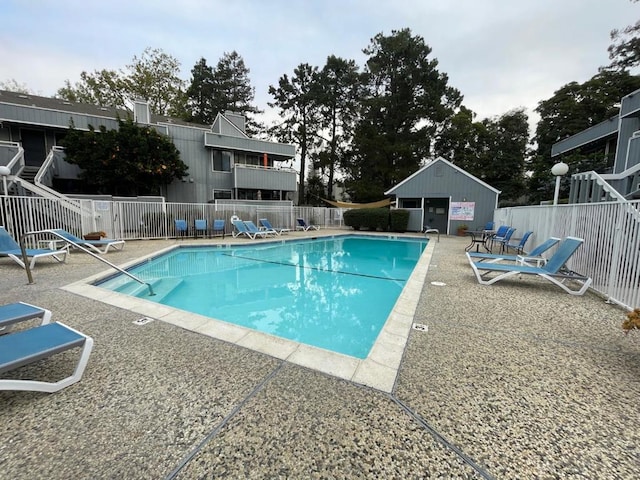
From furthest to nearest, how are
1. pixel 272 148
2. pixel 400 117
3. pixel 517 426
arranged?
pixel 400 117, pixel 272 148, pixel 517 426

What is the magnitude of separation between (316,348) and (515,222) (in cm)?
1124

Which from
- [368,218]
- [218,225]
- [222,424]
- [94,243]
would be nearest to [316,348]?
[222,424]

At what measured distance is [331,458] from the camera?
58.9 inches

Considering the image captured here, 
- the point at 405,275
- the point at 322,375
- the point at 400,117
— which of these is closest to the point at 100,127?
the point at 405,275

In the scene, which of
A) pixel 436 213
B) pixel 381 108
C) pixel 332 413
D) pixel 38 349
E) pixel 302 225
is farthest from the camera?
pixel 381 108

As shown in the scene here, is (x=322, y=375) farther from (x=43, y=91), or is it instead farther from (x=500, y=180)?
(x=43, y=91)

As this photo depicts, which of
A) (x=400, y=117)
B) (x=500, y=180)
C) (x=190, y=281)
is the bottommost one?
(x=190, y=281)

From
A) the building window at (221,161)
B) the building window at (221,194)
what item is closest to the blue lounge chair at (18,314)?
the building window at (221,194)

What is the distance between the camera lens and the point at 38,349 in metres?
1.96

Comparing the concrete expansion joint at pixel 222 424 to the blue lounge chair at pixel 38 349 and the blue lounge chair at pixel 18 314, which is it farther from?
the blue lounge chair at pixel 18 314

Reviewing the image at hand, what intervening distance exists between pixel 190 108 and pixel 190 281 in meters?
29.4

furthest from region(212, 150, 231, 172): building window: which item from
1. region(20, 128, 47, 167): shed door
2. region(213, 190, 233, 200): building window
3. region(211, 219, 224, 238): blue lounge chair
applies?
region(20, 128, 47, 167): shed door

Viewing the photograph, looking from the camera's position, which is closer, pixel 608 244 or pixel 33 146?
pixel 608 244

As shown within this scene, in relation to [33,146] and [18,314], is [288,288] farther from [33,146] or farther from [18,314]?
[33,146]
